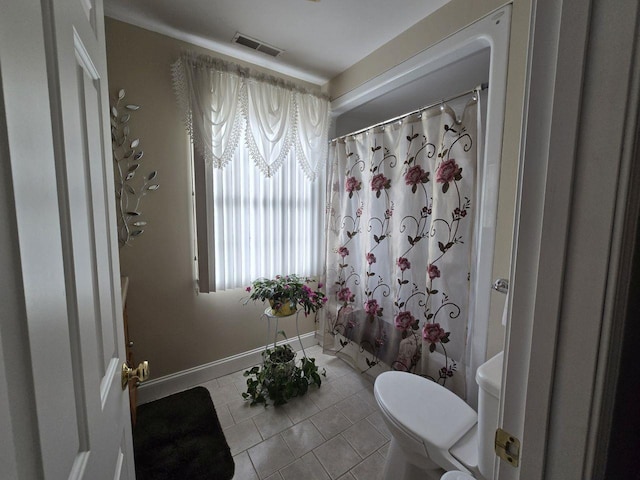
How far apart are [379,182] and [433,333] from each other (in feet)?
3.52

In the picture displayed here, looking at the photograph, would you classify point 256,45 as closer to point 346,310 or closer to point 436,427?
point 346,310

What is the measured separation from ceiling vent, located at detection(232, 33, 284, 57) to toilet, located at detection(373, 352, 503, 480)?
221 centimetres

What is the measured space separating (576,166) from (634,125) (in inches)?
2.9

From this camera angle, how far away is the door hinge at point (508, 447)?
1.61 feet

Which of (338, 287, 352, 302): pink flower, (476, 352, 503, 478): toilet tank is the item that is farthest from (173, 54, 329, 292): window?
(476, 352, 503, 478): toilet tank

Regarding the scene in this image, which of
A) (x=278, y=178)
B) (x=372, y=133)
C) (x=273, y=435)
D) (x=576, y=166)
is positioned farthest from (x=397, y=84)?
(x=273, y=435)

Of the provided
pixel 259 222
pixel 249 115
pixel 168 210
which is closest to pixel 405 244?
pixel 259 222

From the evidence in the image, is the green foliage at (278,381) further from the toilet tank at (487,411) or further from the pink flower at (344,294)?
the toilet tank at (487,411)

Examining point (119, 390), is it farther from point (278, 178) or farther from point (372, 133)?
point (372, 133)

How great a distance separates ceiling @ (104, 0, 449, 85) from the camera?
1.46 m

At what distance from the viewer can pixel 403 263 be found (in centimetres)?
177

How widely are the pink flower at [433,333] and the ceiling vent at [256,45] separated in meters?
2.12

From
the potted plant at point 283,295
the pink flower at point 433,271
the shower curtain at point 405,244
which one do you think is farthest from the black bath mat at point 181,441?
the pink flower at point 433,271

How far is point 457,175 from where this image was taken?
4.77 ft
